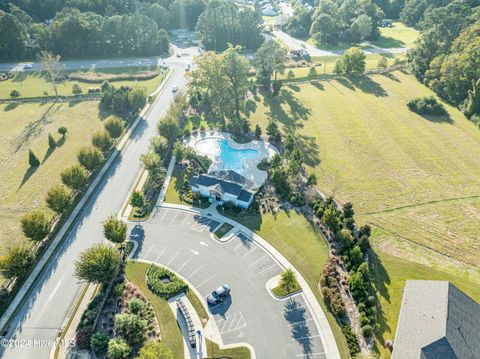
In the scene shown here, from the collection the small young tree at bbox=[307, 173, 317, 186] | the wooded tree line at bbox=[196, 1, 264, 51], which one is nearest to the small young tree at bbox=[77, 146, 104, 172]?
the small young tree at bbox=[307, 173, 317, 186]

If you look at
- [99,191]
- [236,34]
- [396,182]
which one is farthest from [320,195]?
[236,34]

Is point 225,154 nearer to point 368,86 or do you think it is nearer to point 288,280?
point 288,280

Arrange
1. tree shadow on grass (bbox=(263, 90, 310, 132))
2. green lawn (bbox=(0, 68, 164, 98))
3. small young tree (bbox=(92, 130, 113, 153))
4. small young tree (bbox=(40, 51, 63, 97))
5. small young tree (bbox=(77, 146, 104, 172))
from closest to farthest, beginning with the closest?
small young tree (bbox=(77, 146, 104, 172)) < small young tree (bbox=(92, 130, 113, 153)) < tree shadow on grass (bbox=(263, 90, 310, 132)) < small young tree (bbox=(40, 51, 63, 97)) < green lawn (bbox=(0, 68, 164, 98))

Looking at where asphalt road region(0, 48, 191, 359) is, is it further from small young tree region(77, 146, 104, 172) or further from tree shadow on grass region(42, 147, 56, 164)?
tree shadow on grass region(42, 147, 56, 164)

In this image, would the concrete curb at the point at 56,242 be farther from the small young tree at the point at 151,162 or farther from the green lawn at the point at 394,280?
the green lawn at the point at 394,280

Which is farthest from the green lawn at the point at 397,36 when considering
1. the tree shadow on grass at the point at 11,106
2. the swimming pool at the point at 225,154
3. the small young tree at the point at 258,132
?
the tree shadow on grass at the point at 11,106

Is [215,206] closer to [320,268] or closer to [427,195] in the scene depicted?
[320,268]
